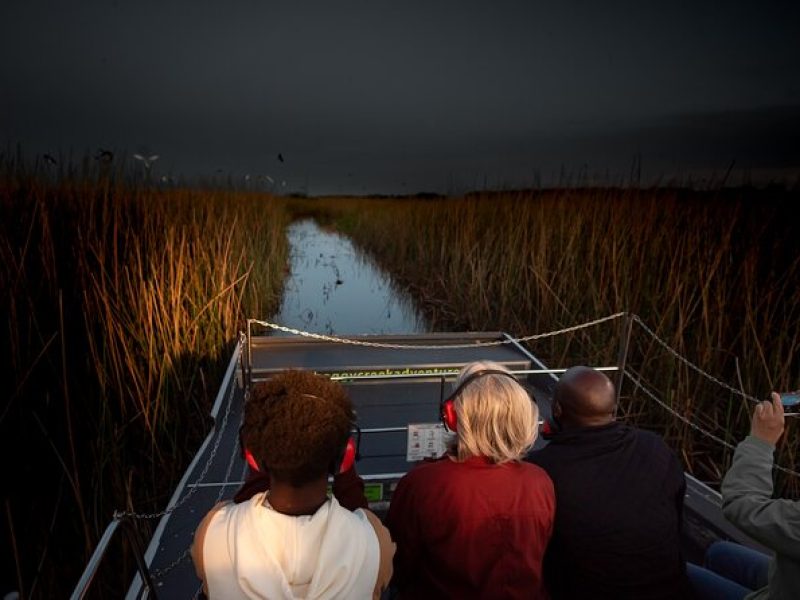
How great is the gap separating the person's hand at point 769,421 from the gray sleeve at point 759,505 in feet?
0.06

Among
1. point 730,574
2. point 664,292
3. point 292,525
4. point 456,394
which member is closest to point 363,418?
point 456,394

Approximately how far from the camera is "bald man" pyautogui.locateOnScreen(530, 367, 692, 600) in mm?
1391

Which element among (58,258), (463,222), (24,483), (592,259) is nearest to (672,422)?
(592,259)

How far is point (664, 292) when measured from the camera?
4195 mm

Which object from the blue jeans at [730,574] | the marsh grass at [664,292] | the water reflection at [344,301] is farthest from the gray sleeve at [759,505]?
the water reflection at [344,301]

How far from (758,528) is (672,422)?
2640mm

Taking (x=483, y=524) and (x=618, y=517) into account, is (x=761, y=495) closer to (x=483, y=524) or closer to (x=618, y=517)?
(x=618, y=517)

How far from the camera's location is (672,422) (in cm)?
353

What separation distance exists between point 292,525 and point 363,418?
80.9 inches

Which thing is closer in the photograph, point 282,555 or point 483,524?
point 282,555

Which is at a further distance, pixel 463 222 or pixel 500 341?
pixel 463 222

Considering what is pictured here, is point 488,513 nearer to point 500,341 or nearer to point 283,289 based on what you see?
point 500,341

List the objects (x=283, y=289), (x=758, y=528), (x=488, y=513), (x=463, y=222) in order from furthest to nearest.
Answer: (x=283, y=289), (x=463, y=222), (x=488, y=513), (x=758, y=528)

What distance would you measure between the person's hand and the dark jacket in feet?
0.80
